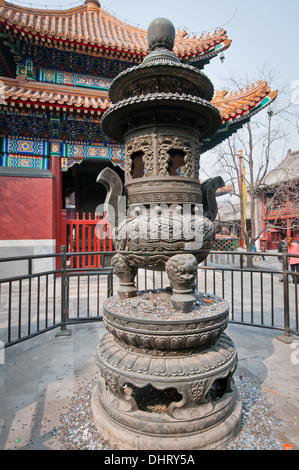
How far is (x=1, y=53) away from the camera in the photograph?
29.1 ft

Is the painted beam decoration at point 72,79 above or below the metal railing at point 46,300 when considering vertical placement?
above

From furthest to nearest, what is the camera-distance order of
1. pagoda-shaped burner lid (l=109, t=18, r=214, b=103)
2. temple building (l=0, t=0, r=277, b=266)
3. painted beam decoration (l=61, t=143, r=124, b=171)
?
1. painted beam decoration (l=61, t=143, r=124, b=171)
2. temple building (l=0, t=0, r=277, b=266)
3. pagoda-shaped burner lid (l=109, t=18, r=214, b=103)

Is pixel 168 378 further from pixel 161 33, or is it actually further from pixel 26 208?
pixel 26 208

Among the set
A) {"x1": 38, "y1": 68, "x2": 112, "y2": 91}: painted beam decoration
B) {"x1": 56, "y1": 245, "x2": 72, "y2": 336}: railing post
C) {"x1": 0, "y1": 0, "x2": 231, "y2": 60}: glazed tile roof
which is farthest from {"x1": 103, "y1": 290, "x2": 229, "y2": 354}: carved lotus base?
{"x1": 38, "y1": 68, "x2": 112, "y2": 91}: painted beam decoration

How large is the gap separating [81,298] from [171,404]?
15.1ft

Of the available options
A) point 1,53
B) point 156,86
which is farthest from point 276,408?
point 1,53

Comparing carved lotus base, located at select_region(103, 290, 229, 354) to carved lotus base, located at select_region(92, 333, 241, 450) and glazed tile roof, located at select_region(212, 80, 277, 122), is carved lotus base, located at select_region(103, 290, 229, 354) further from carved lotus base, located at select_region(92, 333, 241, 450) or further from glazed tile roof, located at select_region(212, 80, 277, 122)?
glazed tile roof, located at select_region(212, 80, 277, 122)

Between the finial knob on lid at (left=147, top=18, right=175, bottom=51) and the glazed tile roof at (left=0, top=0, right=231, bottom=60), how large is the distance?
21.9 ft

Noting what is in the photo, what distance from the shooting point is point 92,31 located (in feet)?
32.4

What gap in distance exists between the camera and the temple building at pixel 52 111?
6930 mm

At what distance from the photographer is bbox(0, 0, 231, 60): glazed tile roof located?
7.54 meters

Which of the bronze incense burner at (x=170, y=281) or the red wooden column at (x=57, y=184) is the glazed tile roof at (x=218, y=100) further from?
the bronze incense burner at (x=170, y=281)

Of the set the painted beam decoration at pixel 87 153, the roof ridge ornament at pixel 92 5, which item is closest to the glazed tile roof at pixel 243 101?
the painted beam decoration at pixel 87 153

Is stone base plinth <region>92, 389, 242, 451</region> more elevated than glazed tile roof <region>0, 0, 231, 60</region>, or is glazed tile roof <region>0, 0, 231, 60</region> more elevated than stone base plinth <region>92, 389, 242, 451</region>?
glazed tile roof <region>0, 0, 231, 60</region>
